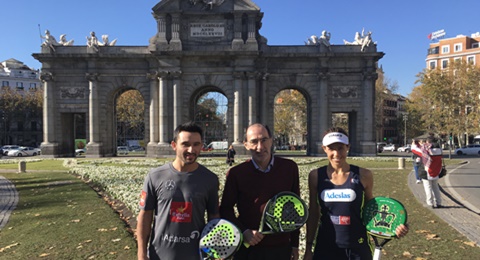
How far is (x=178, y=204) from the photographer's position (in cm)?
368

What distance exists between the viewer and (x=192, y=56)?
35.2 meters

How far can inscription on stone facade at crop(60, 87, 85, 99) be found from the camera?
3700 cm

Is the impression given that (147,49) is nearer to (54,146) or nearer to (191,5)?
(191,5)

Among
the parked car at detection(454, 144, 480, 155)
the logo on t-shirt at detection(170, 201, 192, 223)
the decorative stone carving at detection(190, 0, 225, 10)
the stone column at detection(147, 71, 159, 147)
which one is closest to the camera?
the logo on t-shirt at detection(170, 201, 192, 223)

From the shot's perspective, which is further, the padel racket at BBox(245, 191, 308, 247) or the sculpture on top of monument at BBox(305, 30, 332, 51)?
the sculpture on top of monument at BBox(305, 30, 332, 51)

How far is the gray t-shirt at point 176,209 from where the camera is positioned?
145 inches

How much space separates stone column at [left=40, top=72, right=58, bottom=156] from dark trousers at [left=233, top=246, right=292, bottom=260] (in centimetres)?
3745

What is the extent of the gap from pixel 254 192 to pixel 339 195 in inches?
36.0

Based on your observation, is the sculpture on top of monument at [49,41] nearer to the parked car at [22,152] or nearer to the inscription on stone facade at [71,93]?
the inscription on stone facade at [71,93]

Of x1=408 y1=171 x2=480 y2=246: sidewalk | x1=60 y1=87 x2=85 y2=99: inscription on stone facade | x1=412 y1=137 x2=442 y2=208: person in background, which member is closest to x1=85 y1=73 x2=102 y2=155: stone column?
x1=60 y1=87 x2=85 y2=99: inscription on stone facade

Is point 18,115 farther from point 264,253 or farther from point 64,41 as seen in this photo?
point 264,253

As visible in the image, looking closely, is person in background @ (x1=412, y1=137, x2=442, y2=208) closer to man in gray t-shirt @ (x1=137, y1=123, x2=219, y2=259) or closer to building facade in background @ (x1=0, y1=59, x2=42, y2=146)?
man in gray t-shirt @ (x1=137, y1=123, x2=219, y2=259)

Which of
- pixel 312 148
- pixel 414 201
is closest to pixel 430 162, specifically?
pixel 414 201

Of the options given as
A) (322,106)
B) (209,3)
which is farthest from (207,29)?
(322,106)
